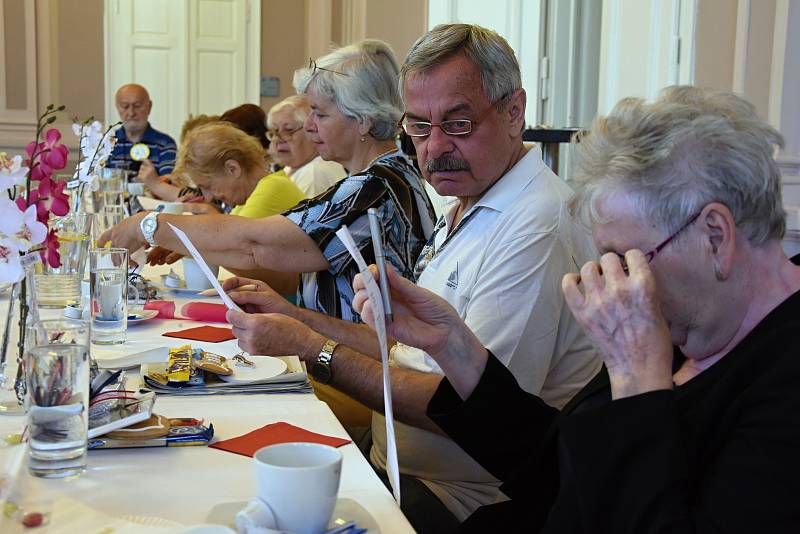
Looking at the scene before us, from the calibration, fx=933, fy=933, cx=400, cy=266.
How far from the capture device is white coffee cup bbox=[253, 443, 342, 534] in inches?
36.5

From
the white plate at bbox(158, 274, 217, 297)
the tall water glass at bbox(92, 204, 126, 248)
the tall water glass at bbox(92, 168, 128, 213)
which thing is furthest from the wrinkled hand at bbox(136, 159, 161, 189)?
the white plate at bbox(158, 274, 217, 297)

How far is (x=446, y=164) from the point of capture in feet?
6.54

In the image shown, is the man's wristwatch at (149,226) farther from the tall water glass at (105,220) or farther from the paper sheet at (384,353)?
the paper sheet at (384,353)

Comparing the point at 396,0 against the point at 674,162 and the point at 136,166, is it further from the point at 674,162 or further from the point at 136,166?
the point at 674,162

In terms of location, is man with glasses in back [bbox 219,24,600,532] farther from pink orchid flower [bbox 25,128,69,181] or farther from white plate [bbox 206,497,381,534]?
white plate [bbox 206,497,381,534]

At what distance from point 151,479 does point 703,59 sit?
2.62 m

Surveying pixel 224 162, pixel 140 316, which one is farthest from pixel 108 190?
pixel 140 316

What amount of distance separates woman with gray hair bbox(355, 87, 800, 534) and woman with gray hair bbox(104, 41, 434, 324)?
3.64 ft

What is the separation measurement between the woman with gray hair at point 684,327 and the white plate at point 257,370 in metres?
0.35

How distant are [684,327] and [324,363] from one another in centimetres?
90

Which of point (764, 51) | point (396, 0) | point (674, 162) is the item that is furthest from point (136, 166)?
point (674, 162)

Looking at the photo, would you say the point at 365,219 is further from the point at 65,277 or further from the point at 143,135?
the point at 143,135

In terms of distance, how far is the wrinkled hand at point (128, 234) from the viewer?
105 inches

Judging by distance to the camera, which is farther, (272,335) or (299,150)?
(299,150)
